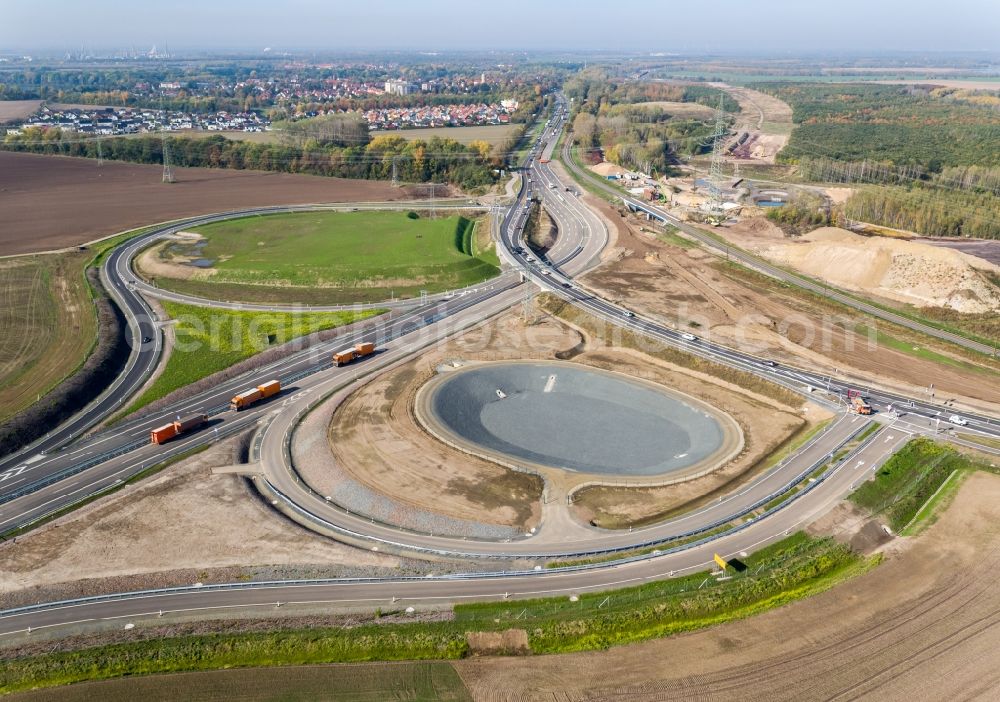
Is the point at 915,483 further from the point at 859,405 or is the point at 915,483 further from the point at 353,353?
the point at 353,353

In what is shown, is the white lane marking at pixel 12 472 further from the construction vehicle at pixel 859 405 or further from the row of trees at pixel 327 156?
the row of trees at pixel 327 156

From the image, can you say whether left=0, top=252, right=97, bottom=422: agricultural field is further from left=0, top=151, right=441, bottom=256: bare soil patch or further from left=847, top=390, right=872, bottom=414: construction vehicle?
left=847, top=390, right=872, bottom=414: construction vehicle

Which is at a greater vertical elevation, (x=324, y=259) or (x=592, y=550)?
(x=324, y=259)

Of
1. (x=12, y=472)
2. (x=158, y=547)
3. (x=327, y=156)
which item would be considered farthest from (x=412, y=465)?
(x=327, y=156)

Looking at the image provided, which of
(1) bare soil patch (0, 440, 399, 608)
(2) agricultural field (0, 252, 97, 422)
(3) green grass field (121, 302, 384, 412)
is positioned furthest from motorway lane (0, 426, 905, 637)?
(2) agricultural field (0, 252, 97, 422)

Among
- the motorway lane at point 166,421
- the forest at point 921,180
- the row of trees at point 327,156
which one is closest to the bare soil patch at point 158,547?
the motorway lane at point 166,421

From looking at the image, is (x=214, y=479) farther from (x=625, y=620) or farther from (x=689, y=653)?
(x=689, y=653)

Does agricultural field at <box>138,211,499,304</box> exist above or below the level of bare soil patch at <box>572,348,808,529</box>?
above
